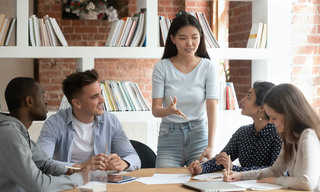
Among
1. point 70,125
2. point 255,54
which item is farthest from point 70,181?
point 255,54

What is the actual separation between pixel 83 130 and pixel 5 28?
1268mm

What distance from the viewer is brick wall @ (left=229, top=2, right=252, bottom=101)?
190 inches

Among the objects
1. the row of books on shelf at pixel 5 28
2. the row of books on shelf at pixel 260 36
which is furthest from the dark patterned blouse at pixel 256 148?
the row of books on shelf at pixel 5 28

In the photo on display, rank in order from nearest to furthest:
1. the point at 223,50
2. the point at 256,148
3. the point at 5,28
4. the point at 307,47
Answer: the point at 256,148 → the point at 5,28 → the point at 223,50 → the point at 307,47

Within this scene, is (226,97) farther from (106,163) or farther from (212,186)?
(212,186)

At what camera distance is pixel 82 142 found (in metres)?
2.66

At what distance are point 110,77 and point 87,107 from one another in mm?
4455

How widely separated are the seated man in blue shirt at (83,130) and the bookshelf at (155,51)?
3.03 ft

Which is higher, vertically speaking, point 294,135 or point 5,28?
point 5,28

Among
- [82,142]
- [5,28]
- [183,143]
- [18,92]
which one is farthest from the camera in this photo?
[5,28]

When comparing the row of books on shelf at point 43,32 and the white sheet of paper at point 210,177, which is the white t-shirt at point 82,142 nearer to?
the white sheet of paper at point 210,177

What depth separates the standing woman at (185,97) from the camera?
9.16 feet

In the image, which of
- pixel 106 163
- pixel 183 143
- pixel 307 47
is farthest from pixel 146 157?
pixel 307 47

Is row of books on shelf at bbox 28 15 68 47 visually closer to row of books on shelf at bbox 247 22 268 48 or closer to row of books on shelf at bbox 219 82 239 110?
row of books on shelf at bbox 219 82 239 110
